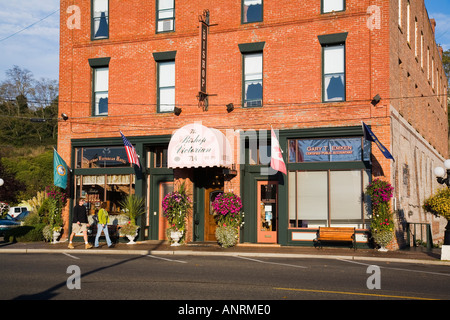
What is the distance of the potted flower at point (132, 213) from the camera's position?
867 inches

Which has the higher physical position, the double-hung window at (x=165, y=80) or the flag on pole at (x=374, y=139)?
the double-hung window at (x=165, y=80)

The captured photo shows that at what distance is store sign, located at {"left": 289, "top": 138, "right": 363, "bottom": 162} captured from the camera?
805 inches

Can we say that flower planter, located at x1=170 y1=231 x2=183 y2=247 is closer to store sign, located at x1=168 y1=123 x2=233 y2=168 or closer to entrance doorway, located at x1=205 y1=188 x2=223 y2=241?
entrance doorway, located at x1=205 y1=188 x2=223 y2=241

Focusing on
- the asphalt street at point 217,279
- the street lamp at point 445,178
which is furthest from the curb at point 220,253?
the street lamp at point 445,178

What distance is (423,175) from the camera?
28359 millimetres

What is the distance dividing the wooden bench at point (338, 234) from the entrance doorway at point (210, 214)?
16.4 ft

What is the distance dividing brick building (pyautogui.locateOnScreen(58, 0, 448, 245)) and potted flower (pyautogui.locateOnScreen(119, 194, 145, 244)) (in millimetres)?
494

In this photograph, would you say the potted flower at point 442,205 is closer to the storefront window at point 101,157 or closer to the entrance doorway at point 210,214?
the entrance doorway at point 210,214

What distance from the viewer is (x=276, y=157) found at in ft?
66.2

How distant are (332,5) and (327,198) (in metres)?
7.86

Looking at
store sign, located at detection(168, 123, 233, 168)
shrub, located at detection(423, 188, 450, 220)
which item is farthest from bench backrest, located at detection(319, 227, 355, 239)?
store sign, located at detection(168, 123, 233, 168)
